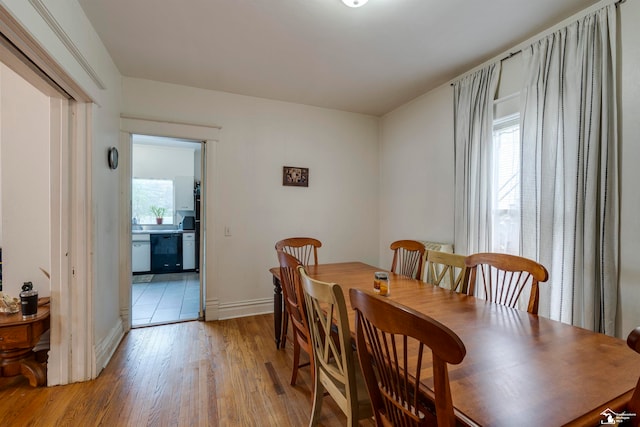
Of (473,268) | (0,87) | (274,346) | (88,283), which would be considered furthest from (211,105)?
(473,268)

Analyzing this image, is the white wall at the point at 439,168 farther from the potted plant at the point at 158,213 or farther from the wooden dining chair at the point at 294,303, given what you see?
the potted plant at the point at 158,213

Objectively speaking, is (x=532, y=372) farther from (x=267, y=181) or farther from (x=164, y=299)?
(x=164, y=299)

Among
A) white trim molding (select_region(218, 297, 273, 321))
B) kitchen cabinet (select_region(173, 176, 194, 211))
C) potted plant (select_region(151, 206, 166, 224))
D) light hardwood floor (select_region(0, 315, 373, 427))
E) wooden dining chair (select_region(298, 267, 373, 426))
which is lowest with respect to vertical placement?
light hardwood floor (select_region(0, 315, 373, 427))

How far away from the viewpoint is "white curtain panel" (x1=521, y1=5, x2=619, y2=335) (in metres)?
1.72

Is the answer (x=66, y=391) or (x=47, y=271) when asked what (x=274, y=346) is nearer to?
(x=66, y=391)

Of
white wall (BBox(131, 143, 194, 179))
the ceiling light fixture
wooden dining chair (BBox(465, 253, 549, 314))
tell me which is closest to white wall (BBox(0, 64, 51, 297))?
the ceiling light fixture

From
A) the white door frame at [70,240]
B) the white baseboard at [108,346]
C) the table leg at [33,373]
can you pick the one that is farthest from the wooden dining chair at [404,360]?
the table leg at [33,373]

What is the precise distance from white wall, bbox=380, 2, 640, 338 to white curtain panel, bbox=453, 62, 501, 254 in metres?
0.14

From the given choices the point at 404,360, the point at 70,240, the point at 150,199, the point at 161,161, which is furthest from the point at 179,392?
the point at 161,161

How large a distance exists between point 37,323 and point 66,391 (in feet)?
1.66

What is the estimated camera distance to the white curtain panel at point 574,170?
172cm

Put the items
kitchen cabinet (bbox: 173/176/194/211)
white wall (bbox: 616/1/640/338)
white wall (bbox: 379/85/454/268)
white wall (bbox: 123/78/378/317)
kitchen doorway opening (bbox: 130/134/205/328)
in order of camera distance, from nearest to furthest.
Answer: white wall (bbox: 616/1/640/338) → white wall (bbox: 379/85/454/268) → white wall (bbox: 123/78/378/317) → kitchen doorway opening (bbox: 130/134/205/328) → kitchen cabinet (bbox: 173/176/194/211)

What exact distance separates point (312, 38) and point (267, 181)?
67.1 inches

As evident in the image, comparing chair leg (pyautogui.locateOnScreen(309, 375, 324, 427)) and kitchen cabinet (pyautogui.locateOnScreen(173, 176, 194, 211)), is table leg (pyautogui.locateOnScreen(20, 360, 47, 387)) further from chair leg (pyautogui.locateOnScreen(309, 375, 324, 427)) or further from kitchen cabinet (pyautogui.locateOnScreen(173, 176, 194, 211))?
kitchen cabinet (pyautogui.locateOnScreen(173, 176, 194, 211))
